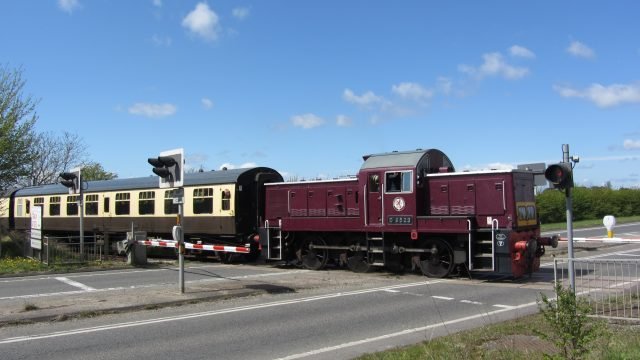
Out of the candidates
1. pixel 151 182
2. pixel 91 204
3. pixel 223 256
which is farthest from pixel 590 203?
pixel 91 204

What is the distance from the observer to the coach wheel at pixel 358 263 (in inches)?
706

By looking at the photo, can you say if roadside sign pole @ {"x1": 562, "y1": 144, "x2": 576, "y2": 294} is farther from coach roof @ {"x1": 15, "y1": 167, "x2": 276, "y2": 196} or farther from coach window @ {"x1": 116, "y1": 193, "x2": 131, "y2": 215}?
coach window @ {"x1": 116, "y1": 193, "x2": 131, "y2": 215}

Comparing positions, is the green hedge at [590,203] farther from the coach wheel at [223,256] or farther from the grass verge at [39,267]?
the grass verge at [39,267]

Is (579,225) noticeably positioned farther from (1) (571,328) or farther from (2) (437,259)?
A: (1) (571,328)

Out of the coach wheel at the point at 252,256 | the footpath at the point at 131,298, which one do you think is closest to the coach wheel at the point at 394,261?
the footpath at the point at 131,298

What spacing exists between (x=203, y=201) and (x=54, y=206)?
12256 millimetres

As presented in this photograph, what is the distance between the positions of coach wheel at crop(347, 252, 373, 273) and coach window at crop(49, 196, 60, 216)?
61.4ft

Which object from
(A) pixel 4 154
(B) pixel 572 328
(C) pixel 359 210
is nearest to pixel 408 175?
(C) pixel 359 210

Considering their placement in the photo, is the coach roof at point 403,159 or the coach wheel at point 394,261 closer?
the coach roof at point 403,159

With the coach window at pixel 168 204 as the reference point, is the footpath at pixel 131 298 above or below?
below

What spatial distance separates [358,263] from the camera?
18047mm

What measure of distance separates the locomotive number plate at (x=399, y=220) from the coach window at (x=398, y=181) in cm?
80

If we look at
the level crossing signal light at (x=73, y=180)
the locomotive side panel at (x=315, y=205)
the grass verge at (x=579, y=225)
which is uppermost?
the level crossing signal light at (x=73, y=180)

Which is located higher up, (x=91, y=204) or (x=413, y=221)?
(x=91, y=204)
